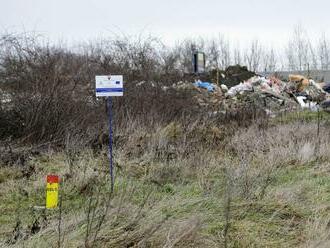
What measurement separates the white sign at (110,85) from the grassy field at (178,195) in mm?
1167

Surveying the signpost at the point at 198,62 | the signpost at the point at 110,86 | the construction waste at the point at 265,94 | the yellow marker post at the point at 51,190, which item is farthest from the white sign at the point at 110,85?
the signpost at the point at 198,62

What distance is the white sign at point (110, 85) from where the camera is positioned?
7.18 m

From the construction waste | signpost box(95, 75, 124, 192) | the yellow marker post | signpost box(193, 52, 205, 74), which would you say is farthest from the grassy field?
signpost box(193, 52, 205, 74)

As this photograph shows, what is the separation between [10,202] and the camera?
622cm

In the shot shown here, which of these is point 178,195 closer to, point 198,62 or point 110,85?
A: point 110,85

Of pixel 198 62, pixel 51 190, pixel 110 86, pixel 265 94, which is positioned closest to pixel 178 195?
pixel 51 190

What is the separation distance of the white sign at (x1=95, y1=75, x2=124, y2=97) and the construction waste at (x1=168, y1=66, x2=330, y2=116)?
33.2ft

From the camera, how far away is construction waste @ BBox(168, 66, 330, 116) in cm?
1977

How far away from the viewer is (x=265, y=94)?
2214cm

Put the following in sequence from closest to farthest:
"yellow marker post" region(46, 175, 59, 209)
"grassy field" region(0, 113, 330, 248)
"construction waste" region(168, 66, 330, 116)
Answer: "grassy field" region(0, 113, 330, 248) < "yellow marker post" region(46, 175, 59, 209) < "construction waste" region(168, 66, 330, 116)

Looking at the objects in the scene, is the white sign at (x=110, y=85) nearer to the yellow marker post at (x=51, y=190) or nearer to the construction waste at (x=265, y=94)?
the yellow marker post at (x=51, y=190)

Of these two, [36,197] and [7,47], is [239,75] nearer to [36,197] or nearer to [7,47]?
[7,47]

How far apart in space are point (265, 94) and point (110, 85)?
51.8 ft

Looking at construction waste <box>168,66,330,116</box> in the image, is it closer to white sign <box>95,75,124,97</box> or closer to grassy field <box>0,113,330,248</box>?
grassy field <box>0,113,330,248</box>
